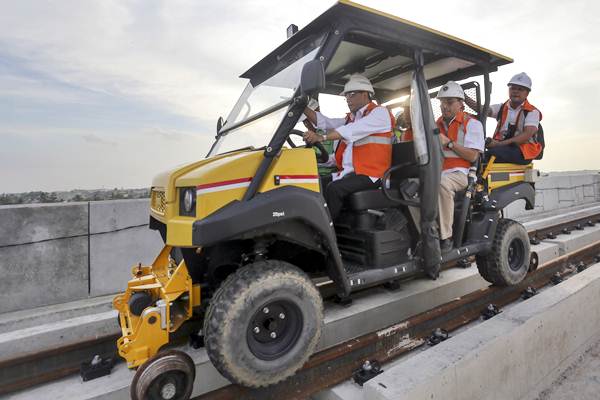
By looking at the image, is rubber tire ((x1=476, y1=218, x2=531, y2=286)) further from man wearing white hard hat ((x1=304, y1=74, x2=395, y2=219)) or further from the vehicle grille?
the vehicle grille

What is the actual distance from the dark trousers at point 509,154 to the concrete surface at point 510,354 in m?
1.56

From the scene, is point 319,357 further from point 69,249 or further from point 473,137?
point 69,249

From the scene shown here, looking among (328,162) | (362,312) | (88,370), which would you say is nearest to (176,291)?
(88,370)

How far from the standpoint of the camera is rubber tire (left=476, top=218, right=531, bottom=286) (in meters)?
3.96

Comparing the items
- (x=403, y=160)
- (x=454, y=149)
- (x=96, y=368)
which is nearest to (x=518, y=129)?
(x=454, y=149)

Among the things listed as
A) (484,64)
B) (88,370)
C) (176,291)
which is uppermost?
(484,64)

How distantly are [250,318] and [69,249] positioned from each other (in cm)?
330

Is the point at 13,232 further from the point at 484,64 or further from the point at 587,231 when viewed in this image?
the point at 587,231

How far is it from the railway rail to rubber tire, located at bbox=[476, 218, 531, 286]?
1.11ft

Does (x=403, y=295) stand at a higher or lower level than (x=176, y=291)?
lower

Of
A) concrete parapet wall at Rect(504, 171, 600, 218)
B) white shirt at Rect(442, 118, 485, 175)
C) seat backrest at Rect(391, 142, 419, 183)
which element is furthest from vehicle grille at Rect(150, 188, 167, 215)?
concrete parapet wall at Rect(504, 171, 600, 218)

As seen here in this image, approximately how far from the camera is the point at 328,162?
4023 mm

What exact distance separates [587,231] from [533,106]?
4107 mm

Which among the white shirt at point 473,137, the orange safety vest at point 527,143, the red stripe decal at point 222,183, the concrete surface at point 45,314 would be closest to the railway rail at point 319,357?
the concrete surface at point 45,314
